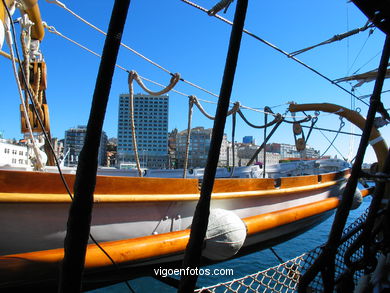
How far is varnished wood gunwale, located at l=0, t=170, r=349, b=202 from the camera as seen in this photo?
79.0 inches

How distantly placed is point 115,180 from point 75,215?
1731mm

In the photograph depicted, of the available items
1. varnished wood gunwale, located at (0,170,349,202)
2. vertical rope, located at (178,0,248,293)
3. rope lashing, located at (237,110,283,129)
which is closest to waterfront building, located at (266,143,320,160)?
rope lashing, located at (237,110,283,129)

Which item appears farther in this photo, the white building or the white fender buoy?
the white building

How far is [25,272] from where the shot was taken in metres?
1.73

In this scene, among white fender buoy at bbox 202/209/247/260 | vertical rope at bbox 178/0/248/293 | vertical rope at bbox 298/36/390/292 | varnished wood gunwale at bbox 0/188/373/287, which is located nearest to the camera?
vertical rope at bbox 178/0/248/293

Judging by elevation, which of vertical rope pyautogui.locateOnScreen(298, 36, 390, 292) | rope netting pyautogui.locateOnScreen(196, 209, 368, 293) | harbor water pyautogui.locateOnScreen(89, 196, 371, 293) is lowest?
harbor water pyautogui.locateOnScreen(89, 196, 371, 293)

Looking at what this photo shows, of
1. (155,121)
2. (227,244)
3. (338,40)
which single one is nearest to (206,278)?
(227,244)

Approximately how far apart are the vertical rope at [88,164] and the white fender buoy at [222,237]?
187 cm

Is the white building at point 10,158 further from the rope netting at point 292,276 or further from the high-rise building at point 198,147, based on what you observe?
the high-rise building at point 198,147

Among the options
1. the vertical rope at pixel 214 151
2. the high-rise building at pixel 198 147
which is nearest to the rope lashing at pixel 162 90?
the vertical rope at pixel 214 151

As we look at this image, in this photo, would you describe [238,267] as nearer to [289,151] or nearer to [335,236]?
[335,236]

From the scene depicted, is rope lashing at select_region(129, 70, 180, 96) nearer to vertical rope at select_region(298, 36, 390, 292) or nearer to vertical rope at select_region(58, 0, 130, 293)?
vertical rope at select_region(298, 36, 390, 292)

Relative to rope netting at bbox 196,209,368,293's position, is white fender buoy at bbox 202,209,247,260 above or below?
above

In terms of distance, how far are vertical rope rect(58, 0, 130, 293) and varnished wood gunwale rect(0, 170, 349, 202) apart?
154cm
